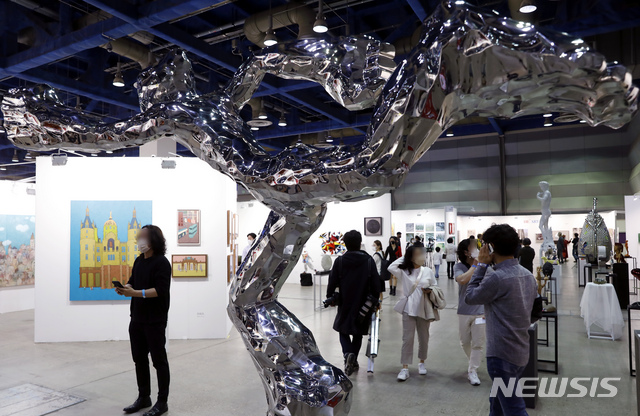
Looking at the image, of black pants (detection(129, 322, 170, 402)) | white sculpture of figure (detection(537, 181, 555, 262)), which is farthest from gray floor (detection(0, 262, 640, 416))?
white sculpture of figure (detection(537, 181, 555, 262))

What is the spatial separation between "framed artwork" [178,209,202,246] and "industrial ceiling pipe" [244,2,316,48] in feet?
9.30

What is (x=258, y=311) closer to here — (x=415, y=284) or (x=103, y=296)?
(x=415, y=284)

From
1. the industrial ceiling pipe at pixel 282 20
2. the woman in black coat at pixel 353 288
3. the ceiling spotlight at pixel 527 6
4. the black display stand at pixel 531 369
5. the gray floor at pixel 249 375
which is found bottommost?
the gray floor at pixel 249 375

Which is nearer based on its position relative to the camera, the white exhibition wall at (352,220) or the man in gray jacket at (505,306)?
the man in gray jacket at (505,306)

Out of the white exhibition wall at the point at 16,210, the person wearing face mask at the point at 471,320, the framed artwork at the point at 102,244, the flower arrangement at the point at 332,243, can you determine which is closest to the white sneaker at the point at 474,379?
the person wearing face mask at the point at 471,320

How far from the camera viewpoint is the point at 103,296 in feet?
22.5

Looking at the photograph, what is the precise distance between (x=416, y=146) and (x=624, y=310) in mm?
9699

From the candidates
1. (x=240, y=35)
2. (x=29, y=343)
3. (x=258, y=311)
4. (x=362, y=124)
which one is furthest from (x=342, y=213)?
(x=258, y=311)

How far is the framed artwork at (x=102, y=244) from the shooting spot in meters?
6.90

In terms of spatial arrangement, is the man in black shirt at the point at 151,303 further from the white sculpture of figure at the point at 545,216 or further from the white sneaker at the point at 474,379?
the white sculpture of figure at the point at 545,216

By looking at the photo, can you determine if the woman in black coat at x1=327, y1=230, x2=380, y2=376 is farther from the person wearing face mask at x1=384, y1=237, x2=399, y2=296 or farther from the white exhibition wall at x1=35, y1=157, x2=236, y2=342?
the person wearing face mask at x1=384, y1=237, x2=399, y2=296

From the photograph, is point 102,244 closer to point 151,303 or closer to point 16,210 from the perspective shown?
point 151,303

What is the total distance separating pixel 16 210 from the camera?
9.91 metres

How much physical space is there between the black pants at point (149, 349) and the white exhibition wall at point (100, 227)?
2.91m
